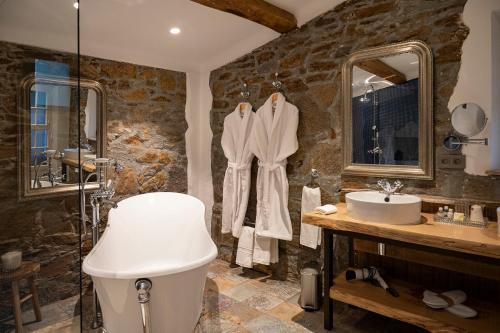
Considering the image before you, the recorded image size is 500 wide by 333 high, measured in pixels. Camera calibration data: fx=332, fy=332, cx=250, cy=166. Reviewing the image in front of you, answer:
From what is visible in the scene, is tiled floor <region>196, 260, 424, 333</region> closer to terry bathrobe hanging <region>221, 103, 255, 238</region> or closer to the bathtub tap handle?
terry bathrobe hanging <region>221, 103, 255, 238</region>

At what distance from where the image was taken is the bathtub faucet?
1.72 meters

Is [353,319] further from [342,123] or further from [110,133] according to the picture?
[110,133]

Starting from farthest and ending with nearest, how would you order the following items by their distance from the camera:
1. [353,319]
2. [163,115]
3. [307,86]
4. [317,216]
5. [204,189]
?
[204,189], [163,115], [307,86], [353,319], [317,216]

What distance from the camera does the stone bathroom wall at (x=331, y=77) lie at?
2174mm

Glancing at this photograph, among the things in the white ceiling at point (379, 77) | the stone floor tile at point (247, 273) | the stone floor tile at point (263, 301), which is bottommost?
the stone floor tile at point (263, 301)

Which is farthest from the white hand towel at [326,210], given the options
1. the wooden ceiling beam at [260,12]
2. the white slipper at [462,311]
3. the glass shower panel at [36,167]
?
the wooden ceiling beam at [260,12]

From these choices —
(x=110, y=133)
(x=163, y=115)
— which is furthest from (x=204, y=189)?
(x=110, y=133)

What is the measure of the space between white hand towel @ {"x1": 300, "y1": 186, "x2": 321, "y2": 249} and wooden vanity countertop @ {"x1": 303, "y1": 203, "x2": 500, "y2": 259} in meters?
0.51

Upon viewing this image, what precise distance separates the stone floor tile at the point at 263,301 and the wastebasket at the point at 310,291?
233 mm

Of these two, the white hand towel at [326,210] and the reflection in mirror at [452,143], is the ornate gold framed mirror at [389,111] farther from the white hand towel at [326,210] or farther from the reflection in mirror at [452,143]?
the white hand towel at [326,210]

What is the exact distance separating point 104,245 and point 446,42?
105 inches

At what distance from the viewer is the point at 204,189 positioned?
152 inches

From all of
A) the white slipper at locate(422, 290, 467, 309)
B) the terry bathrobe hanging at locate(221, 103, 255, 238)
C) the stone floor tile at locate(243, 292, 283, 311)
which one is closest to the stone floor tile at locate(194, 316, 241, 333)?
the stone floor tile at locate(243, 292, 283, 311)

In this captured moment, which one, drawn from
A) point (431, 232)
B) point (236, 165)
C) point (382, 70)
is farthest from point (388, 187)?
point (236, 165)
